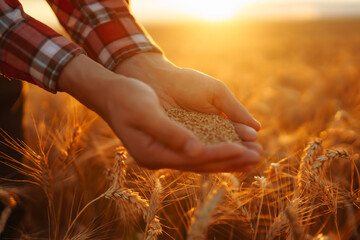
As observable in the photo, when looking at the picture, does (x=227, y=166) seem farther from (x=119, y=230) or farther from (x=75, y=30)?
(x=75, y=30)

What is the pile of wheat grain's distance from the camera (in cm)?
126

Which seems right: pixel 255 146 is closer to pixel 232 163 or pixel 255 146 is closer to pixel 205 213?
pixel 232 163

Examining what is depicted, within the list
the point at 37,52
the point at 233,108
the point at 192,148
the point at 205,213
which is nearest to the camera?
the point at 205,213

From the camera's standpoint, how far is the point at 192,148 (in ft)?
3.16

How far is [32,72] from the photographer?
121 cm

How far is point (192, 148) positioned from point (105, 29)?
964 millimetres

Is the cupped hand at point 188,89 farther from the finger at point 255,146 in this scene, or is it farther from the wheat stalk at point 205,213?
the wheat stalk at point 205,213

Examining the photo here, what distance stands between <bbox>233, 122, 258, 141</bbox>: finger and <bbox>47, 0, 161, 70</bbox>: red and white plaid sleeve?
684 millimetres

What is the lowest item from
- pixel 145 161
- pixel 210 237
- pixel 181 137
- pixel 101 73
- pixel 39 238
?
pixel 39 238

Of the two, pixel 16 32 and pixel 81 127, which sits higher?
pixel 16 32

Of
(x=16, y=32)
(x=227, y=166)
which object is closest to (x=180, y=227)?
(x=227, y=166)

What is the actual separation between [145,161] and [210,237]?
0.63m

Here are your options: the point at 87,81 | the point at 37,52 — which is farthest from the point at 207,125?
the point at 37,52

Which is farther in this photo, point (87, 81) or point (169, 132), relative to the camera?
point (87, 81)
